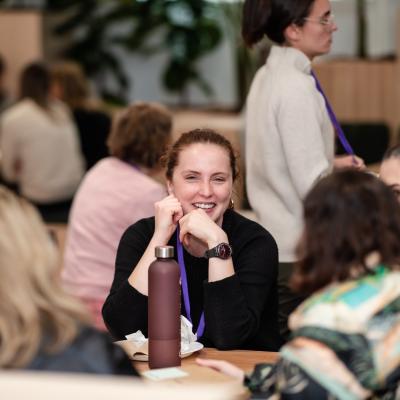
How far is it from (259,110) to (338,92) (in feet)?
12.6

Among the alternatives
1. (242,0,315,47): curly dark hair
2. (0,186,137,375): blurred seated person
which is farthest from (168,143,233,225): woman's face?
(0,186,137,375): blurred seated person

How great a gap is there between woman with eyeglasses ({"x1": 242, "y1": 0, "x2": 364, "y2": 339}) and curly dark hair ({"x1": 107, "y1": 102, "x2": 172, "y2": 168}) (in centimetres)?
68

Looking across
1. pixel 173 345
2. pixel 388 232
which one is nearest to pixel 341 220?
pixel 388 232

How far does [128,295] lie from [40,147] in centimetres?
373

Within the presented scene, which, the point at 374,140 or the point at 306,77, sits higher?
the point at 306,77

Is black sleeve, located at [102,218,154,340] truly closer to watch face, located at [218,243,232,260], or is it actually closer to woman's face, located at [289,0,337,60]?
watch face, located at [218,243,232,260]

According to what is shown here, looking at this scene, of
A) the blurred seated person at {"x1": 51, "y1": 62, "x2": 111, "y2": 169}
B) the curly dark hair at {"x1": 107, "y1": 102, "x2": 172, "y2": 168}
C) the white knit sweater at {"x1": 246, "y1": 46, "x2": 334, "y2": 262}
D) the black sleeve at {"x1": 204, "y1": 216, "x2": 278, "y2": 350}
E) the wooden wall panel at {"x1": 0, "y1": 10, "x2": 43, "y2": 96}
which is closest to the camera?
the black sleeve at {"x1": 204, "y1": 216, "x2": 278, "y2": 350}

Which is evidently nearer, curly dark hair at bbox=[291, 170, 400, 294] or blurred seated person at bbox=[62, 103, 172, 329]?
curly dark hair at bbox=[291, 170, 400, 294]

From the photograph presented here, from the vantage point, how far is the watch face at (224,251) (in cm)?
243

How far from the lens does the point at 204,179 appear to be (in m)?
2.62

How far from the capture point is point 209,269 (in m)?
2.45

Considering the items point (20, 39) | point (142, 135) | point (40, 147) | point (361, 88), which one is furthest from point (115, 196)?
point (20, 39)

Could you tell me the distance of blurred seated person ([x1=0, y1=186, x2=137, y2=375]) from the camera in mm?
1563

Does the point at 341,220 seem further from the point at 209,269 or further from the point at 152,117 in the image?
the point at 152,117
